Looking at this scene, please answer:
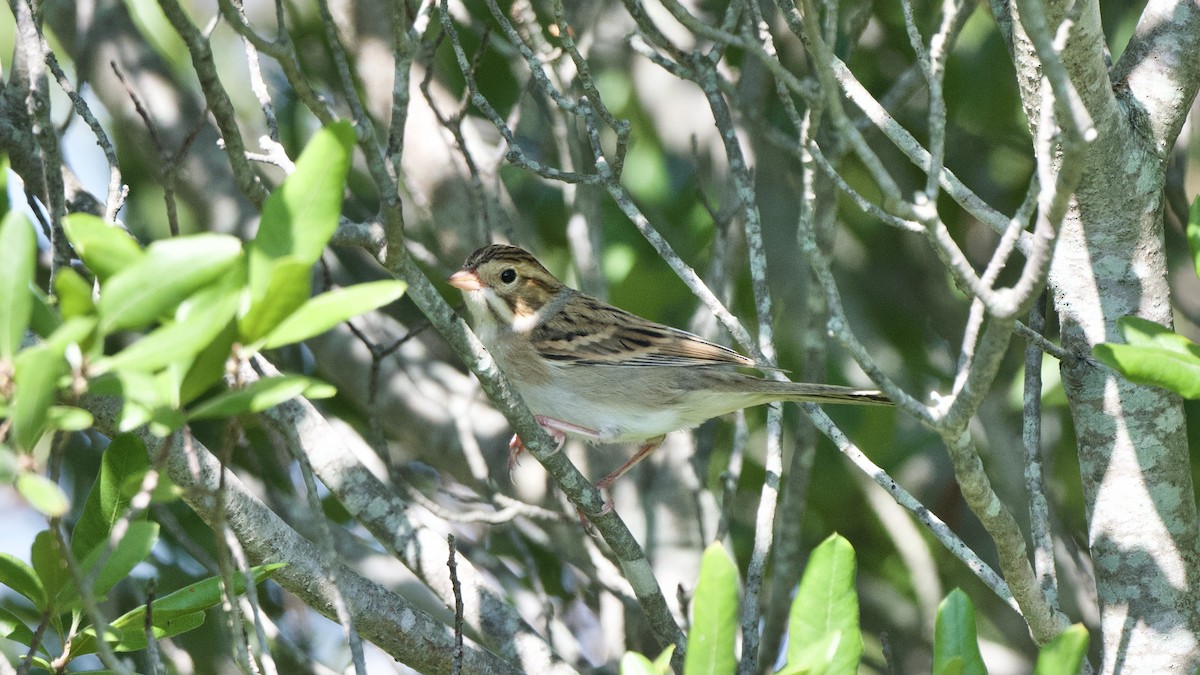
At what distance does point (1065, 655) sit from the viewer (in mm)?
2002

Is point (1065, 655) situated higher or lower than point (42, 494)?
higher

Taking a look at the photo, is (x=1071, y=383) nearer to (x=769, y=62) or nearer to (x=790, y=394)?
(x=790, y=394)

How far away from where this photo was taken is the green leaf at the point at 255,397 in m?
1.61

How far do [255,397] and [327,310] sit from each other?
0.16 meters

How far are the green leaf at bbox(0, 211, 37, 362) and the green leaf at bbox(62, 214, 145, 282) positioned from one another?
2.6 inches

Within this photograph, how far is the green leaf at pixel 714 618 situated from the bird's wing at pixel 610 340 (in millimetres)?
2652

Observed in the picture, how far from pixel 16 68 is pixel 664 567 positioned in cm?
305

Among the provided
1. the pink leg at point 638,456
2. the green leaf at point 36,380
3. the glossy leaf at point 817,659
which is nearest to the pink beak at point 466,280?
the pink leg at point 638,456

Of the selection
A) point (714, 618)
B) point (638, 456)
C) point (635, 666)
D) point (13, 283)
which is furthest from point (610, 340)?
point (13, 283)

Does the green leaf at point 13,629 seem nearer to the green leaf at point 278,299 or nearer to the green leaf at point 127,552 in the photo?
the green leaf at point 127,552

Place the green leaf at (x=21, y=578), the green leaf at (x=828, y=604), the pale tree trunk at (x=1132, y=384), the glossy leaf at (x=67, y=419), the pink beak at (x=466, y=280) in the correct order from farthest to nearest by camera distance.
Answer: the pink beak at (x=466, y=280) → the pale tree trunk at (x=1132, y=384) → the green leaf at (x=21, y=578) → the green leaf at (x=828, y=604) → the glossy leaf at (x=67, y=419)

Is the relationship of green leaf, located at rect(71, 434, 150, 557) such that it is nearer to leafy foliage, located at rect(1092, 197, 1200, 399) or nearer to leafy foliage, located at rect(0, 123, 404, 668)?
leafy foliage, located at rect(0, 123, 404, 668)

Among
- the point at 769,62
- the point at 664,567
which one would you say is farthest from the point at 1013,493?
the point at 769,62

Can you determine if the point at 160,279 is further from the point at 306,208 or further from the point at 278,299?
the point at 306,208
